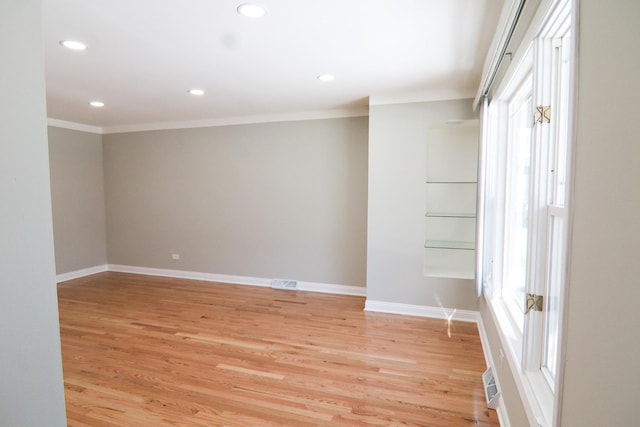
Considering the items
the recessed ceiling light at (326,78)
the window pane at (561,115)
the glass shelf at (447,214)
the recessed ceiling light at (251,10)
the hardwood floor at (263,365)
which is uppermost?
the recessed ceiling light at (326,78)

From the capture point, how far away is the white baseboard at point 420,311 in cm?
368

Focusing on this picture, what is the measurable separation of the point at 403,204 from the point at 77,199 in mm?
5127

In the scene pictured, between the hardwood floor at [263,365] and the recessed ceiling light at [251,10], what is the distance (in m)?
2.42

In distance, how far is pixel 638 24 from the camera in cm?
68

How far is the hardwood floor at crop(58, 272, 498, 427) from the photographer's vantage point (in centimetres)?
213

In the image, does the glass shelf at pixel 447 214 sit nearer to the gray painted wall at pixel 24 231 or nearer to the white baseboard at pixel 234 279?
the white baseboard at pixel 234 279

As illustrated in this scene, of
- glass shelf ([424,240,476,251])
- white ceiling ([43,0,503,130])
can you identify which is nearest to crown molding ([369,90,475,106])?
white ceiling ([43,0,503,130])

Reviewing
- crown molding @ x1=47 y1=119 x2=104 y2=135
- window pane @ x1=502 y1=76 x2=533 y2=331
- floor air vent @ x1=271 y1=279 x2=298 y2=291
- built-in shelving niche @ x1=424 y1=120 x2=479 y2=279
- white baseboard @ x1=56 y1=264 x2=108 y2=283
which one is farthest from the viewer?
white baseboard @ x1=56 y1=264 x2=108 y2=283

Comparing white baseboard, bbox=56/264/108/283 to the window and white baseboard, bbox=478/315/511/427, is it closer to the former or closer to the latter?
white baseboard, bbox=478/315/511/427

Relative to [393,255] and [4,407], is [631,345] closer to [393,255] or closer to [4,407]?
[4,407]

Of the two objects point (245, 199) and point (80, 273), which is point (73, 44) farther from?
point (80, 273)

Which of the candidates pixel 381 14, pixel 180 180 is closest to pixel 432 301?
pixel 381 14

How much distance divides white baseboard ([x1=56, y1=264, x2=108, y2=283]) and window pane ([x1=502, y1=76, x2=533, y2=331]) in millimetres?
5967

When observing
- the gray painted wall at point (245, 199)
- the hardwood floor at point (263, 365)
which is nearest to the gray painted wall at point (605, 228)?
the hardwood floor at point (263, 365)
